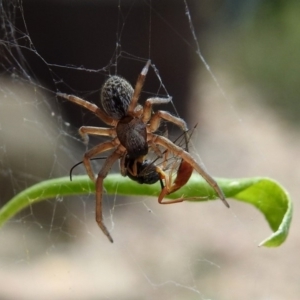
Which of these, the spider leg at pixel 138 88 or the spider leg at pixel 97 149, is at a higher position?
the spider leg at pixel 138 88

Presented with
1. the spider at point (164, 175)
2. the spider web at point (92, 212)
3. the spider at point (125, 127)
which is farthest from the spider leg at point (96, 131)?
the spider web at point (92, 212)

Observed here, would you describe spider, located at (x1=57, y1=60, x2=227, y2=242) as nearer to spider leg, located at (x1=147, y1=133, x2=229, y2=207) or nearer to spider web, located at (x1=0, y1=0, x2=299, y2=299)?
spider leg, located at (x1=147, y1=133, x2=229, y2=207)

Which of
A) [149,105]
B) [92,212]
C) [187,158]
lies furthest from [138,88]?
[92,212]

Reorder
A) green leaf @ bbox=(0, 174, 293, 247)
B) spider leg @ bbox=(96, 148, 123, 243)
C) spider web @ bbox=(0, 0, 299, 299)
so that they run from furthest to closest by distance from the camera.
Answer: spider web @ bbox=(0, 0, 299, 299) < spider leg @ bbox=(96, 148, 123, 243) < green leaf @ bbox=(0, 174, 293, 247)

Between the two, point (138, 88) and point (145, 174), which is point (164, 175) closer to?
point (145, 174)

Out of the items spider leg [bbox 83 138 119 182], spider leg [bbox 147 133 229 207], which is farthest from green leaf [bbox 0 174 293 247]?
spider leg [bbox 83 138 119 182]

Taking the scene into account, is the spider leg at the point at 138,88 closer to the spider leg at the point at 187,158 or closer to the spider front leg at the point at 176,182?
the spider leg at the point at 187,158
